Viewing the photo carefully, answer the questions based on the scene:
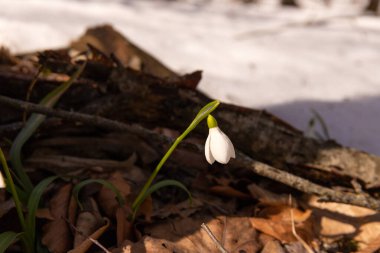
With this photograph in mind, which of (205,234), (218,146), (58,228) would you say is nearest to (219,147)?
(218,146)

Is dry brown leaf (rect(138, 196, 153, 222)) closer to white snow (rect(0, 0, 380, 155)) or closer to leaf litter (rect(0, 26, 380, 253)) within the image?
leaf litter (rect(0, 26, 380, 253))

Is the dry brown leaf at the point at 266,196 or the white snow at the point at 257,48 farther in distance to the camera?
the white snow at the point at 257,48

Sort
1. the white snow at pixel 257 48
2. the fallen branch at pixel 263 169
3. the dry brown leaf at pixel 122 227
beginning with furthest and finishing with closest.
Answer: the white snow at pixel 257 48 → the fallen branch at pixel 263 169 → the dry brown leaf at pixel 122 227

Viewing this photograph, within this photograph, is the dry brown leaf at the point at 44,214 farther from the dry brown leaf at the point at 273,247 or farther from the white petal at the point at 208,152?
the dry brown leaf at the point at 273,247

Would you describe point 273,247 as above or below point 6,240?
below

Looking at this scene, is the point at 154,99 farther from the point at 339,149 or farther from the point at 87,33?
the point at 87,33

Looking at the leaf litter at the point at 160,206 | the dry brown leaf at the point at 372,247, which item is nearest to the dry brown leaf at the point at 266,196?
the leaf litter at the point at 160,206

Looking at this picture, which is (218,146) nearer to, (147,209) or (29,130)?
(147,209)
